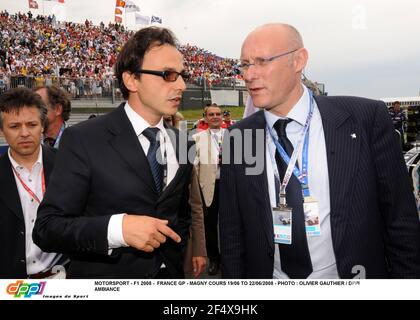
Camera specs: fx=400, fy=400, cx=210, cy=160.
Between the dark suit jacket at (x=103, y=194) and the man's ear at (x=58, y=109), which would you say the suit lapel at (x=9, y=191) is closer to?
the dark suit jacket at (x=103, y=194)

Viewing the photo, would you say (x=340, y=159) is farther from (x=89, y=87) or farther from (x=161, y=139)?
(x=89, y=87)

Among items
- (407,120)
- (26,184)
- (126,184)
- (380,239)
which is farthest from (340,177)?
(407,120)

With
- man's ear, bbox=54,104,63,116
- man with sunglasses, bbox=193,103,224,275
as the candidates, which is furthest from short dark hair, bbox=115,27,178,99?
man with sunglasses, bbox=193,103,224,275

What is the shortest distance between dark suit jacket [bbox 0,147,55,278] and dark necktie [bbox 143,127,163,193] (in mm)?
864

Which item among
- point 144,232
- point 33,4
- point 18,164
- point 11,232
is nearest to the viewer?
point 144,232

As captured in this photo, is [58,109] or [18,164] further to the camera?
[58,109]

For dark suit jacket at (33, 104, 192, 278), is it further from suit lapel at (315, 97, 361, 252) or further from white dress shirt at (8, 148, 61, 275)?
suit lapel at (315, 97, 361, 252)

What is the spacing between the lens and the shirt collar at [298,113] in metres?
2.04

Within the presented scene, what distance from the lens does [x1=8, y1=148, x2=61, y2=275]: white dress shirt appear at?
2206mm

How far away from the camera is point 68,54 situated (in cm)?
2444

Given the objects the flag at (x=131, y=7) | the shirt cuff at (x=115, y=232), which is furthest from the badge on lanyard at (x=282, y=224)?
the flag at (x=131, y=7)

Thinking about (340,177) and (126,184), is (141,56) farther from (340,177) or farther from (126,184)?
(340,177)

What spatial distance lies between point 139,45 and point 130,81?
0.61ft

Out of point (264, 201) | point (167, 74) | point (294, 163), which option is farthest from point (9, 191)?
point (294, 163)
